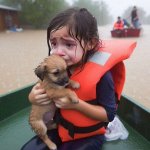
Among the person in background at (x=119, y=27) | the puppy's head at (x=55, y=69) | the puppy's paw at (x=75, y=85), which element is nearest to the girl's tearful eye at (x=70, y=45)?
the puppy's head at (x=55, y=69)

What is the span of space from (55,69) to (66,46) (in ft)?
0.75

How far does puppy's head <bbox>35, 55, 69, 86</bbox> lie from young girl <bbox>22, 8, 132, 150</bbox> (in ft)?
0.36

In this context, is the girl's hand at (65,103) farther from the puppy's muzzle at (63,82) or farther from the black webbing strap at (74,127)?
the black webbing strap at (74,127)

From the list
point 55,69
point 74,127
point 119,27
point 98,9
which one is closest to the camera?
point 55,69

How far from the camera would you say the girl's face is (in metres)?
1.78

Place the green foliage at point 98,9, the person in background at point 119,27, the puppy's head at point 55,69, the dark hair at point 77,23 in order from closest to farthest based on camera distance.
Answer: the puppy's head at point 55,69 < the dark hair at point 77,23 < the person in background at point 119,27 < the green foliage at point 98,9

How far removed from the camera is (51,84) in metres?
1.79

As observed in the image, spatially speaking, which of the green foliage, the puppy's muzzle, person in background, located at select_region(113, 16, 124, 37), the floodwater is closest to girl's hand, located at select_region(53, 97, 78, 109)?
the puppy's muzzle

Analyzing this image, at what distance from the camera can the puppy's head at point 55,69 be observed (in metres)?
1.67

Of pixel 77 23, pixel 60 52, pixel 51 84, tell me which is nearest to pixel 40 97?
pixel 51 84

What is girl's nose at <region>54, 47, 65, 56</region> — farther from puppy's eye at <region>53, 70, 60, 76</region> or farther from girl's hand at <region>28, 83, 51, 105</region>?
girl's hand at <region>28, 83, 51, 105</region>

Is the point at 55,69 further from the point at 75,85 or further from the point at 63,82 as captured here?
the point at 75,85

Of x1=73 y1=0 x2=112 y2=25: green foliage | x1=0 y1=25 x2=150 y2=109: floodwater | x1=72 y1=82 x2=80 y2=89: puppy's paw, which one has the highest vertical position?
x1=72 y1=82 x2=80 y2=89: puppy's paw

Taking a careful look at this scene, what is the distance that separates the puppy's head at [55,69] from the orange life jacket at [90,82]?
0.71 ft
